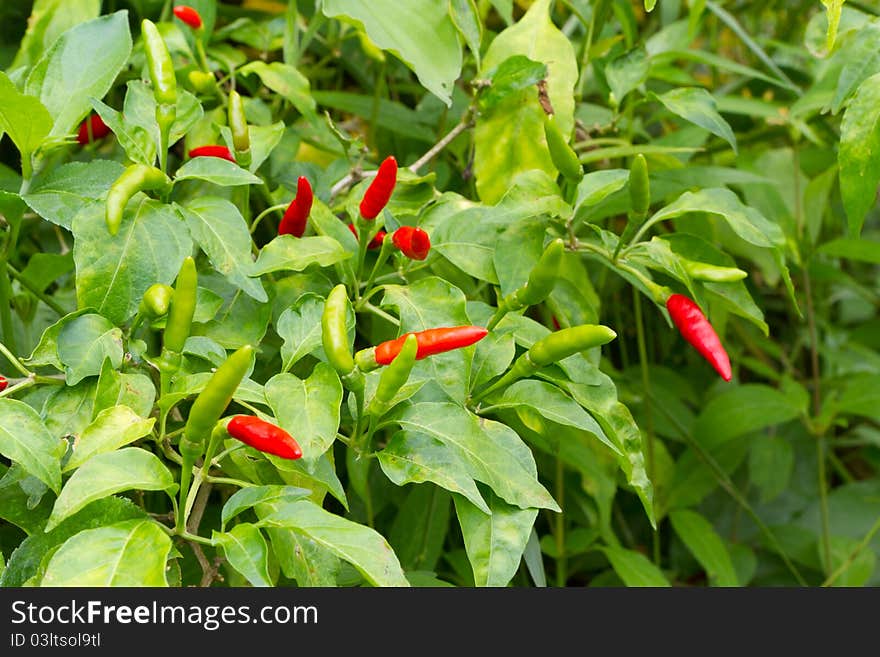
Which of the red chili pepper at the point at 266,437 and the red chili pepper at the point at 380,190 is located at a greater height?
the red chili pepper at the point at 380,190

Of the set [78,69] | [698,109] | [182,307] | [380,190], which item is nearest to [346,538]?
[182,307]

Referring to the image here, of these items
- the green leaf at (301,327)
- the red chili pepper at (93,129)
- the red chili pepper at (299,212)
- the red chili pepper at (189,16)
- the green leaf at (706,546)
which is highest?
the red chili pepper at (189,16)

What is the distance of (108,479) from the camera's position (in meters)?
0.51

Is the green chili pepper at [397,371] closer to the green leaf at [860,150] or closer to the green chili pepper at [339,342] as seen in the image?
the green chili pepper at [339,342]

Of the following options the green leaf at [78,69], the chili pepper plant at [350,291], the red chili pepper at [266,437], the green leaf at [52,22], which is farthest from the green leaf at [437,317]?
the green leaf at [52,22]

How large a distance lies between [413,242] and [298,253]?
8 centimetres

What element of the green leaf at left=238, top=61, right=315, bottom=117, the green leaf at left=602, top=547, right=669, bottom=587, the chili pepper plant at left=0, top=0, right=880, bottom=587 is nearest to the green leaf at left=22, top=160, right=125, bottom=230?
the chili pepper plant at left=0, top=0, right=880, bottom=587

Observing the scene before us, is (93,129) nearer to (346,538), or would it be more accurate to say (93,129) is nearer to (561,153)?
(561,153)

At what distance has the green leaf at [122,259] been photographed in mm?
615

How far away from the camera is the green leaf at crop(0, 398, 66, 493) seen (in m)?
0.53

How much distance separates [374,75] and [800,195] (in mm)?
565

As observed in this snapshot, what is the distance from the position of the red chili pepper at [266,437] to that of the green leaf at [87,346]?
107 mm

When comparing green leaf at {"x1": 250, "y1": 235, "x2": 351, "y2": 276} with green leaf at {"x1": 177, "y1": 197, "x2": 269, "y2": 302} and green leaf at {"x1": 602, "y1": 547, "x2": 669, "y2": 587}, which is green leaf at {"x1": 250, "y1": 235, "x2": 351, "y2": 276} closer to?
green leaf at {"x1": 177, "y1": 197, "x2": 269, "y2": 302}

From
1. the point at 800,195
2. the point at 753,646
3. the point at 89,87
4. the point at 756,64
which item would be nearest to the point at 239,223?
the point at 89,87
